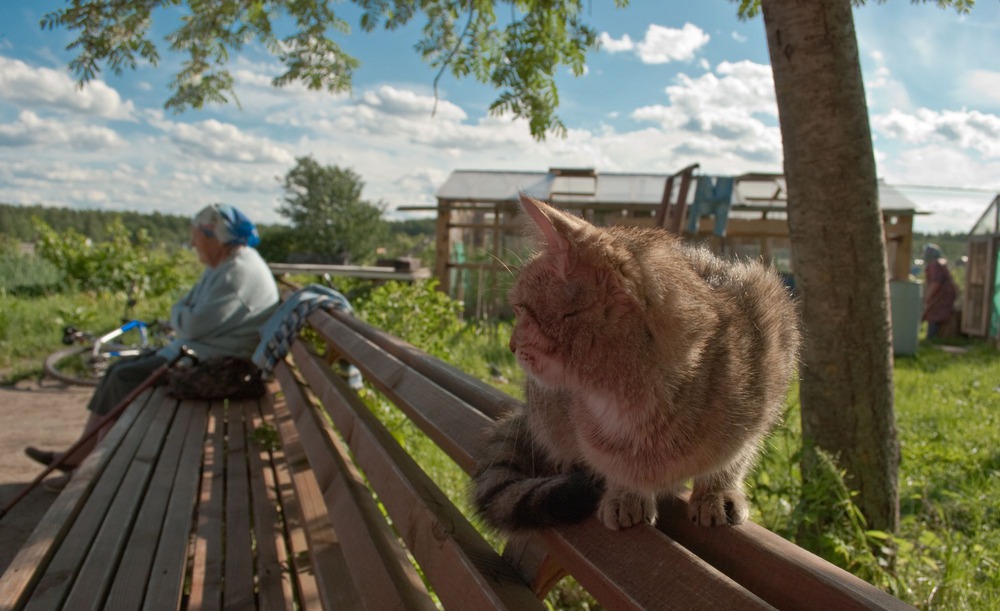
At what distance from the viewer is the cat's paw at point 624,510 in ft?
4.86

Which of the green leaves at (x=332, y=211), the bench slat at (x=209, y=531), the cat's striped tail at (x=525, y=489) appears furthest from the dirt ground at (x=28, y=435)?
the green leaves at (x=332, y=211)

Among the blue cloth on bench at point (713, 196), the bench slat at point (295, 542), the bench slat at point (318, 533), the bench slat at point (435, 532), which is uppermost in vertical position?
the blue cloth on bench at point (713, 196)

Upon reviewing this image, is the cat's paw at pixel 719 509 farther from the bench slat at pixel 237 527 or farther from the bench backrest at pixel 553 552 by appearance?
the bench slat at pixel 237 527

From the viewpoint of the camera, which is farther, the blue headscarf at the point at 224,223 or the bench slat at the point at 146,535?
the blue headscarf at the point at 224,223

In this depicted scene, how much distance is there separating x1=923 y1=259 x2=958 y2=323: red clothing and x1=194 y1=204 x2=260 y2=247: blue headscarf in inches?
574

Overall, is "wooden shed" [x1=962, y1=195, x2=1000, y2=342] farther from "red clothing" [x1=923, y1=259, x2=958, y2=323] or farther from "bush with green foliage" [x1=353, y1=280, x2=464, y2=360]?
"bush with green foliage" [x1=353, y1=280, x2=464, y2=360]

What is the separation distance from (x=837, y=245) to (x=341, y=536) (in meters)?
2.36

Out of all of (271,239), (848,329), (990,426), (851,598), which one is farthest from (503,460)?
(271,239)

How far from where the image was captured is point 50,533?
2.61 meters

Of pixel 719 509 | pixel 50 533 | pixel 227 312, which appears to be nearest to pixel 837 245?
pixel 719 509

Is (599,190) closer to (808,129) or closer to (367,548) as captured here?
(808,129)

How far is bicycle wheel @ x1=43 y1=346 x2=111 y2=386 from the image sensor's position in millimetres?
8688

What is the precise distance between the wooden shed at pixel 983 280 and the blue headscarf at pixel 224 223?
556 inches

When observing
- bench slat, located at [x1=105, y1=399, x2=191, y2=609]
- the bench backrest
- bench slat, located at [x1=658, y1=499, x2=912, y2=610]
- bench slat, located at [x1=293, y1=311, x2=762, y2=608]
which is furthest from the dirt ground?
bench slat, located at [x1=658, y1=499, x2=912, y2=610]
